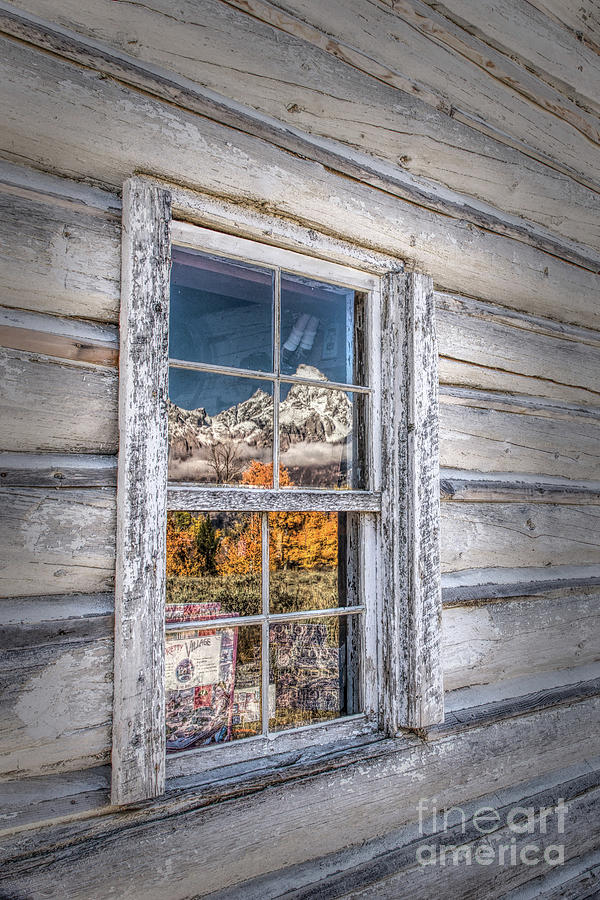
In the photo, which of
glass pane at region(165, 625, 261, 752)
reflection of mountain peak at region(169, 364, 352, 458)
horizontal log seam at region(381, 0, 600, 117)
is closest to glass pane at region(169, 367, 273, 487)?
reflection of mountain peak at region(169, 364, 352, 458)

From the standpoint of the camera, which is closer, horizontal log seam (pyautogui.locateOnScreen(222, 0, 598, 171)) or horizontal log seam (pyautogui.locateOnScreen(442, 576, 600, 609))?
horizontal log seam (pyautogui.locateOnScreen(222, 0, 598, 171))

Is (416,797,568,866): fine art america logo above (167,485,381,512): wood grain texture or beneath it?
beneath

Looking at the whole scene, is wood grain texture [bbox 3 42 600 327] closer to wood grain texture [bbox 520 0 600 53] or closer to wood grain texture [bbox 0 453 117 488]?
wood grain texture [bbox 0 453 117 488]

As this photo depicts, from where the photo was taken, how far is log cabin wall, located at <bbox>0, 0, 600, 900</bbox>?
1496 millimetres

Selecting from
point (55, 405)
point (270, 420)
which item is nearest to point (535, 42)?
point (270, 420)

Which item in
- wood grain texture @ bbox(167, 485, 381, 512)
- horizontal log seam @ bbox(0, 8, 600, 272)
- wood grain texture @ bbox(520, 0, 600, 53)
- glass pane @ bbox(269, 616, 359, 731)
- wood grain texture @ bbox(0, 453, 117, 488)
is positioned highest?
wood grain texture @ bbox(520, 0, 600, 53)

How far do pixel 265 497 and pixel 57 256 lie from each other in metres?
0.85

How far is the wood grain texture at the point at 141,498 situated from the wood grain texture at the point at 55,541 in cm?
4

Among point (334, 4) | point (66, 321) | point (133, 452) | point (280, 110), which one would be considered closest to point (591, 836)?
point (133, 452)

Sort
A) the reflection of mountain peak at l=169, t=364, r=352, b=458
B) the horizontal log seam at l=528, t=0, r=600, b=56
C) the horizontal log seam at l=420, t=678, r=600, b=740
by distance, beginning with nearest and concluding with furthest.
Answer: the reflection of mountain peak at l=169, t=364, r=352, b=458, the horizontal log seam at l=420, t=678, r=600, b=740, the horizontal log seam at l=528, t=0, r=600, b=56

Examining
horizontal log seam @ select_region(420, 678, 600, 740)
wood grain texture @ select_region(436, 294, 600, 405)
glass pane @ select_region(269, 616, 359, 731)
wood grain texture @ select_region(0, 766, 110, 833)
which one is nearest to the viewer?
wood grain texture @ select_region(0, 766, 110, 833)

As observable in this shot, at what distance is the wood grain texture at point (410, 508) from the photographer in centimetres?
207

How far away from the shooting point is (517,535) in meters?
2.52

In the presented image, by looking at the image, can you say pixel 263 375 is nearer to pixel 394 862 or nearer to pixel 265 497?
pixel 265 497
